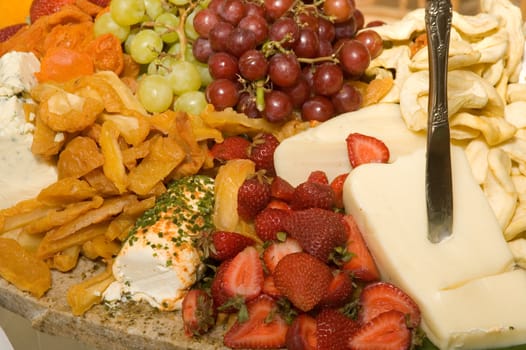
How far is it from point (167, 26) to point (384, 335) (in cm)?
104

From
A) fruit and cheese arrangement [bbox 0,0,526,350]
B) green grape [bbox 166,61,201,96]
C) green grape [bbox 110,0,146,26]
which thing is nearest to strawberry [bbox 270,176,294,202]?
fruit and cheese arrangement [bbox 0,0,526,350]

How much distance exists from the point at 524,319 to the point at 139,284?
78 cm

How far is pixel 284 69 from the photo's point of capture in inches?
64.7

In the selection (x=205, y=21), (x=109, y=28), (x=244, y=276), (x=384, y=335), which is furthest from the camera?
(x=109, y=28)

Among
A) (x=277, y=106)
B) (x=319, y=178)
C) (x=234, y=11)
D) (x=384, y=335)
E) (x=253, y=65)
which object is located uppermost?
(x=234, y=11)

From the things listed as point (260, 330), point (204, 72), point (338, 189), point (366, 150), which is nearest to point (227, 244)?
point (260, 330)

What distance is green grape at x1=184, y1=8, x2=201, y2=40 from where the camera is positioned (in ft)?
6.07

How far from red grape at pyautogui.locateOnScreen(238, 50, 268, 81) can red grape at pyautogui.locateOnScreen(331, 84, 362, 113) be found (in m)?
0.20

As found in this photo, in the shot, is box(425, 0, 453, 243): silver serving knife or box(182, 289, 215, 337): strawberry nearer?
box(425, 0, 453, 243): silver serving knife

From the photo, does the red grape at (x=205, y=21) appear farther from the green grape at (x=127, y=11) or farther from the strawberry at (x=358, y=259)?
the strawberry at (x=358, y=259)

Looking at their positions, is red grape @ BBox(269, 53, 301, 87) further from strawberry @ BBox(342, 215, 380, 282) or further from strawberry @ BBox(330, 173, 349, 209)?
strawberry @ BBox(342, 215, 380, 282)

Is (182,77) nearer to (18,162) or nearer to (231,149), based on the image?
(231,149)

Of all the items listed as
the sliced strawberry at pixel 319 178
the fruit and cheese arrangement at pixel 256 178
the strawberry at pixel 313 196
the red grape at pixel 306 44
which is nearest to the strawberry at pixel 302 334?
the fruit and cheese arrangement at pixel 256 178

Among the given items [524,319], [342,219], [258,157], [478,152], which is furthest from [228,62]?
[524,319]
